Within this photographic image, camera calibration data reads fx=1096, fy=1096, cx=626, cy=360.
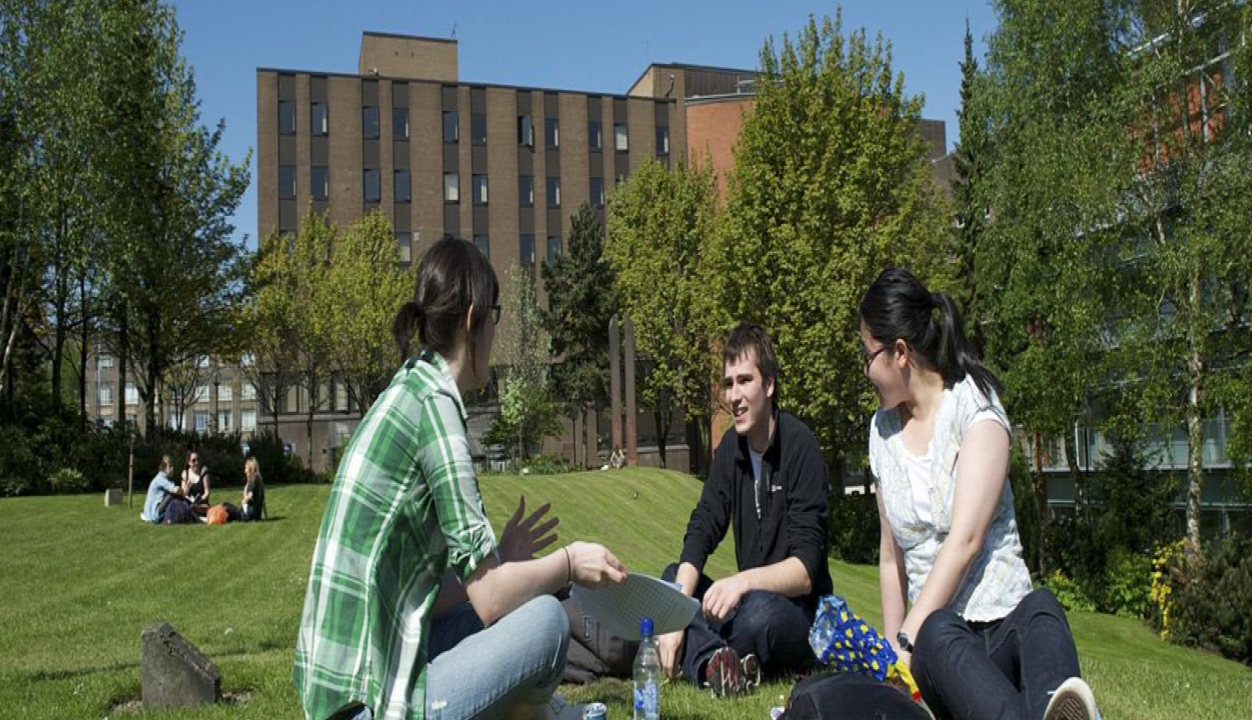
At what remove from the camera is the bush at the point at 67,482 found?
2955cm

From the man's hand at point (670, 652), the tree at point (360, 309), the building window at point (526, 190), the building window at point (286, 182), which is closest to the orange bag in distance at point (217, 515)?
the man's hand at point (670, 652)

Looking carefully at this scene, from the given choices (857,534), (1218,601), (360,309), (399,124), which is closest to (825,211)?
(857,534)

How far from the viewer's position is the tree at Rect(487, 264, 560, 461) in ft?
180

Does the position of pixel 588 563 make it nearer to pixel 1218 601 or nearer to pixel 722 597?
pixel 722 597

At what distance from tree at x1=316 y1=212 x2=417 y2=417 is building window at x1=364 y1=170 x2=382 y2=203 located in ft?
37.9

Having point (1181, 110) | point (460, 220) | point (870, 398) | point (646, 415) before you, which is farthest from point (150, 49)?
point (646, 415)

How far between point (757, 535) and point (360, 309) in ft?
153

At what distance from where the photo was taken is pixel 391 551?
3428mm

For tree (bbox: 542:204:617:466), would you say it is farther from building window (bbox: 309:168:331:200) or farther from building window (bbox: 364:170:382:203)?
building window (bbox: 309:168:331:200)

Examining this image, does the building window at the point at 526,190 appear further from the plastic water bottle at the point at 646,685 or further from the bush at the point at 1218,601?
the plastic water bottle at the point at 646,685

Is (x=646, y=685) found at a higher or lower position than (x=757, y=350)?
lower

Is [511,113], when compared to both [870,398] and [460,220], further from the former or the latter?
[870,398]

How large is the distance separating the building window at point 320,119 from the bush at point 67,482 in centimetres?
3722

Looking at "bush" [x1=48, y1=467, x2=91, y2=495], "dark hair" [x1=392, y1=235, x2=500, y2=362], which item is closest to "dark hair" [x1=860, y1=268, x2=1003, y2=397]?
"dark hair" [x1=392, y1=235, x2=500, y2=362]
